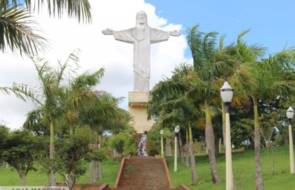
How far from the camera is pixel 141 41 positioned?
5469cm

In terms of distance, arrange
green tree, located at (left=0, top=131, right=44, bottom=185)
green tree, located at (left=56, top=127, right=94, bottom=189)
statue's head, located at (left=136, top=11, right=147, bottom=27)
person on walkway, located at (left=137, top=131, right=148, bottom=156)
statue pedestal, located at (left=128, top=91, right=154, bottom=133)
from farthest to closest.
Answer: statue's head, located at (left=136, top=11, right=147, bottom=27) < statue pedestal, located at (left=128, top=91, right=154, bottom=133) < person on walkway, located at (left=137, top=131, right=148, bottom=156) < green tree, located at (left=0, top=131, right=44, bottom=185) < green tree, located at (left=56, top=127, right=94, bottom=189)

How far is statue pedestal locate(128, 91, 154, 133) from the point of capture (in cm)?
5500

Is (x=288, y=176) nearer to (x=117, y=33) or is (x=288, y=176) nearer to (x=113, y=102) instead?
(x=113, y=102)

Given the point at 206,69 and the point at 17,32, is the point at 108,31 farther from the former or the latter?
the point at 17,32

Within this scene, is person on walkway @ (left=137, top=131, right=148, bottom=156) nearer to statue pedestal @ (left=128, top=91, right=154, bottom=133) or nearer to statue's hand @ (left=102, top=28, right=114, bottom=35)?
statue pedestal @ (left=128, top=91, right=154, bottom=133)

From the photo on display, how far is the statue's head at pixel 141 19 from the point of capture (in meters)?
55.8

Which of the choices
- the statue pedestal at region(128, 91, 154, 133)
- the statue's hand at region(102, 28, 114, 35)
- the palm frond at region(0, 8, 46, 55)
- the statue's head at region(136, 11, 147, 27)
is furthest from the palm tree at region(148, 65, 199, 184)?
the statue's head at region(136, 11, 147, 27)

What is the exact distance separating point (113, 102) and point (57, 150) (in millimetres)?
6177

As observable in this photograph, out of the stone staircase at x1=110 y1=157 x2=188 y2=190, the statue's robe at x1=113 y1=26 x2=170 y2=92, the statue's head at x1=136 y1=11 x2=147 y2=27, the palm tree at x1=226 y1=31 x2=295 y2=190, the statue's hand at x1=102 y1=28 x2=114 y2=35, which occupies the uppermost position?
the statue's head at x1=136 y1=11 x2=147 y2=27

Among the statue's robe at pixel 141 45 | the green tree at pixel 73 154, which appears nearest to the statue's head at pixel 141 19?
the statue's robe at pixel 141 45

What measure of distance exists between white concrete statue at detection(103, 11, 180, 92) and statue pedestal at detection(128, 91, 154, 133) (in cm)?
69

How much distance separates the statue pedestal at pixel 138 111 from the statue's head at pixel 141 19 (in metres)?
6.61

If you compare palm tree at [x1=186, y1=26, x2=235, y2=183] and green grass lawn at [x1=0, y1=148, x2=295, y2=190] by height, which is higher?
palm tree at [x1=186, y1=26, x2=235, y2=183]

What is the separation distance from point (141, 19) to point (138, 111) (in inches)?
353
